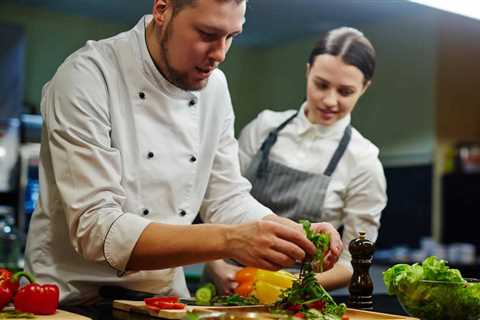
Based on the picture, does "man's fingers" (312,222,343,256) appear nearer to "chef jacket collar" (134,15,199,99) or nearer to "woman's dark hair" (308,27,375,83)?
"chef jacket collar" (134,15,199,99)

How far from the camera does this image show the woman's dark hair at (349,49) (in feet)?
8.15

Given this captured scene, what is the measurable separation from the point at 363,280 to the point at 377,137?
4.11 metres

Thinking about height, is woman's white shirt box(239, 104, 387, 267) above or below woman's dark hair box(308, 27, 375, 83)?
below

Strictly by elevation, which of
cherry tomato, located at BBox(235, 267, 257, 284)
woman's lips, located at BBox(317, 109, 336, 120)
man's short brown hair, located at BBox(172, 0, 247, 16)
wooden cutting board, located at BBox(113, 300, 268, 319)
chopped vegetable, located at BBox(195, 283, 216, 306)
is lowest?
wooden cutting board, located at BBox(113, 300, 268, 319)

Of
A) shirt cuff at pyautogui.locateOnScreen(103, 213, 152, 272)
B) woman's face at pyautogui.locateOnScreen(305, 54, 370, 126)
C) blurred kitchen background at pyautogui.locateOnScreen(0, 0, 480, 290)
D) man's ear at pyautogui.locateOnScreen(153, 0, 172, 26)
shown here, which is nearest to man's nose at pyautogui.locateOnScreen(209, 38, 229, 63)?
man's ear at pyautogui.locateOnScreen(153, 0, 172, 26)

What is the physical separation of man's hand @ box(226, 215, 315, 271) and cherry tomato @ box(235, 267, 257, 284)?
0.46 meters

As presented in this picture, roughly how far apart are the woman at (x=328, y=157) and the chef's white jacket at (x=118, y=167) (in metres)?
0.36

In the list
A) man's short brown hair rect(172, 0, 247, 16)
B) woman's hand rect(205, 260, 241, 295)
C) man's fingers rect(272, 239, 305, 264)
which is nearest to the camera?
man's fingers rect(272, 239, 305, 264)

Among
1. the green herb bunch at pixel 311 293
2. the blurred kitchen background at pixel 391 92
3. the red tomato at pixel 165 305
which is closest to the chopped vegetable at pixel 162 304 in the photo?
the red tomato at pixel 165 305

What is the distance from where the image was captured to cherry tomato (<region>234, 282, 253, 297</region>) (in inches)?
79.0

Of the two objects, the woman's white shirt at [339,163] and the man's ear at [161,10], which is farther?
the woman's white shirt at [339,163]

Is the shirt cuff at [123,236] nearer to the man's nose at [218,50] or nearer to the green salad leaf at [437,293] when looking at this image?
the man's nose at [218,50]

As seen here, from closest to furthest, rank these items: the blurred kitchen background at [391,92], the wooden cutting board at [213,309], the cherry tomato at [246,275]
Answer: the wooden cutting board at [213,309], the cherry tomato at [246,275], the blurred kitchen background at [391,92]

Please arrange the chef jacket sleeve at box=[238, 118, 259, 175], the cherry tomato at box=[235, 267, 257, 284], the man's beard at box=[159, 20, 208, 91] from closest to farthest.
A: the man's beard at box=[159, 20, 208, 91] → the cherry tomato at box=[235, 267, 257, 284] → the chef jacket sleeve at box=[238, 118, 259, 175]
